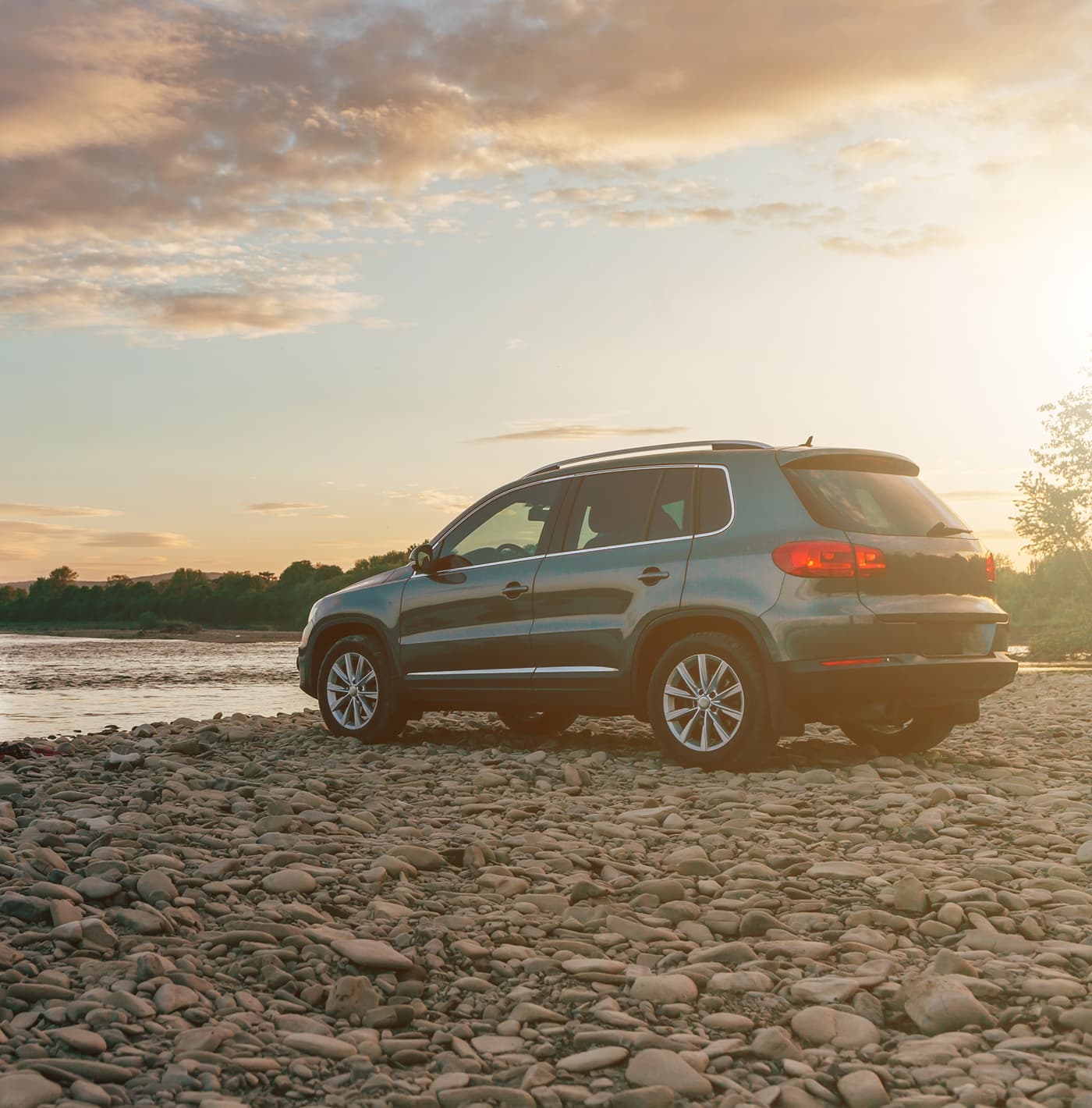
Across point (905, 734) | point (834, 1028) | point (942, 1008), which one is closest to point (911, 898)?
point (942, 1008)

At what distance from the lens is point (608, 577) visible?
830cm

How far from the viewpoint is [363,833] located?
20.5 feet

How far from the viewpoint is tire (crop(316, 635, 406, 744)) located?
962cm

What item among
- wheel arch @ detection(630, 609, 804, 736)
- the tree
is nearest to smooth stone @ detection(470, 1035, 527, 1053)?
wheel arch @ detection(630, 609, 804, 736)

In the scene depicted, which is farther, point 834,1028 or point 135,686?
point 135,686

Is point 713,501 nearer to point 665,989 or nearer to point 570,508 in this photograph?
point 570,508

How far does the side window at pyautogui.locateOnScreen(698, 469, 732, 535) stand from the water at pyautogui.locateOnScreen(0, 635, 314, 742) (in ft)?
28.0

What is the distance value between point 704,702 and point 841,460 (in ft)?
5.76

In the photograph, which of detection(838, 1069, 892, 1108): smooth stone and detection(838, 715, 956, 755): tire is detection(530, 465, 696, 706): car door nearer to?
detection(838, 715, 956, 755): tire

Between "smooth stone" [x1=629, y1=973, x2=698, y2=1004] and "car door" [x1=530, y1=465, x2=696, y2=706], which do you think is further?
"car door" [x1=530, y1=465, x2=696, y2=706]

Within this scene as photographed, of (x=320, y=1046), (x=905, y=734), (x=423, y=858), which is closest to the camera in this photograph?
(x=320, y=1046)

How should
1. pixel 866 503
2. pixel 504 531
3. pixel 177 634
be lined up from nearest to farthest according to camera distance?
1. pixel 866 503
2. pixel 504 531
3. pixel 177 634

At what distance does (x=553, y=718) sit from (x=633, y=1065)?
22.0ft

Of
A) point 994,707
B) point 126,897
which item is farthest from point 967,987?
point 994,707
